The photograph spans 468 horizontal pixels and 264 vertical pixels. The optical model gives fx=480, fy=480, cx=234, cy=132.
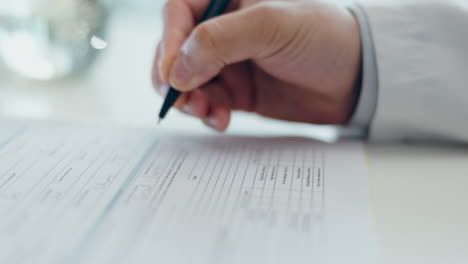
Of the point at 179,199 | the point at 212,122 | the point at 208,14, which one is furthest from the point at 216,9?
the point at 179,199

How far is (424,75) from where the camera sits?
1.43ft

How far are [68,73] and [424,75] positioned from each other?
488 millimetres

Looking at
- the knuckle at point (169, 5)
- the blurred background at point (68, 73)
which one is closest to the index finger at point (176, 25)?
the knuckle at point (169, 5)

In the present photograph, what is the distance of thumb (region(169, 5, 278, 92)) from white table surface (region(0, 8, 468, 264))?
0.08m

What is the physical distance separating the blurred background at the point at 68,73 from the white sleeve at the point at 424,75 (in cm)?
14

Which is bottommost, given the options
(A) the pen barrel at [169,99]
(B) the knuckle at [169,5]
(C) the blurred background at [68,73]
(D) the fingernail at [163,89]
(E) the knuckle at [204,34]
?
(C) the blurred background at [68,73]

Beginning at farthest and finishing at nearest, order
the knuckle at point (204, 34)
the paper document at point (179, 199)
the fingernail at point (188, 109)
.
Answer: the fingernail at point (188, 109), the knuckle at point (204, 34), the paper document at point (179, 199)

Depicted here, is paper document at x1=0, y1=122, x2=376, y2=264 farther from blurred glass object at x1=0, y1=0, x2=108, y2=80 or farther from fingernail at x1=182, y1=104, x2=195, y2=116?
blurred glass object at x1=0, y1=0, x2=108, y2=80

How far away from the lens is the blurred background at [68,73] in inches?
23.6

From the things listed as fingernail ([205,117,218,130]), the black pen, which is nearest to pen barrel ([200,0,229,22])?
the black pen

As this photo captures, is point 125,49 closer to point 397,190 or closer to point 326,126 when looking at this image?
point 326,126

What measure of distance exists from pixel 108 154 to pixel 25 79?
1.24 feet

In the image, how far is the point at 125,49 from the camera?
80 centimetres

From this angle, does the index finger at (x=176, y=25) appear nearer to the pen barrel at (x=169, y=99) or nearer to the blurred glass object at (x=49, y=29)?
the pen barrel at (x=169, y=99)
